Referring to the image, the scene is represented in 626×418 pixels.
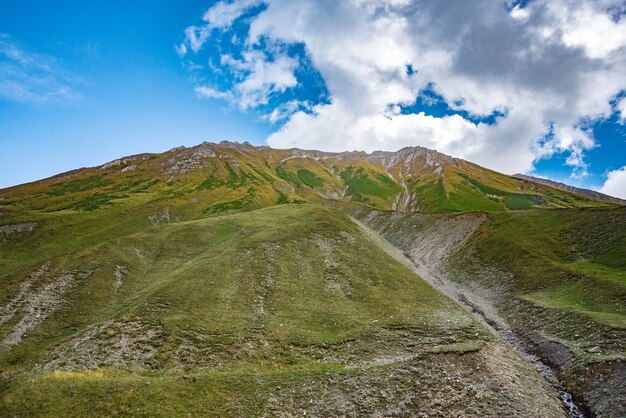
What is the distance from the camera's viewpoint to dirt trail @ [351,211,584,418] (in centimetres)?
3784

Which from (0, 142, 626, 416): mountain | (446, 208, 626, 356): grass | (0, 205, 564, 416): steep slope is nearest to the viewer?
(0, 205, 564, 416): steep slope

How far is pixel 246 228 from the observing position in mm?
87250

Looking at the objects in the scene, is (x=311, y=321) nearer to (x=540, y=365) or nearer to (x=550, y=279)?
(x=540, y=365)

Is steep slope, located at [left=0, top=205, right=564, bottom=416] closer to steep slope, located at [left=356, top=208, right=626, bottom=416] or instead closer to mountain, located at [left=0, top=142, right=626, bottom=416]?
mountain, located at [left=0, top=142, right=626, bottom=416]

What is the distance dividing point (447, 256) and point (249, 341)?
216 feet

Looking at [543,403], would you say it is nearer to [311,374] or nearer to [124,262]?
[311,374]

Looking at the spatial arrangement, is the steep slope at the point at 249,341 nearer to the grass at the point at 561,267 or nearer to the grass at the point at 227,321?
the grass at the point at 227,321

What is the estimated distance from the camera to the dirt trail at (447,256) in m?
37.8

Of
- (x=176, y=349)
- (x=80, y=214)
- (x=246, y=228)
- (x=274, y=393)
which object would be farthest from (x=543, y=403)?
(x=80, y=214)

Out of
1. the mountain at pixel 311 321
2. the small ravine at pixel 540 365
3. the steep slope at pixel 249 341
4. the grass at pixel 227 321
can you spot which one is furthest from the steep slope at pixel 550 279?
the grass at pixel 227 321

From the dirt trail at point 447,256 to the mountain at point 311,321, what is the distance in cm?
59

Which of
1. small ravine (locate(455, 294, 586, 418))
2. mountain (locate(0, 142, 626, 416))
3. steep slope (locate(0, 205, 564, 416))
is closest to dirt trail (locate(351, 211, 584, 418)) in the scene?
small ravine (locate(455, 294, 586, 418))

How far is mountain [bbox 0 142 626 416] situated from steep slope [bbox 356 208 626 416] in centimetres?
29

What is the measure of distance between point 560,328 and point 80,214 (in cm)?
12517
